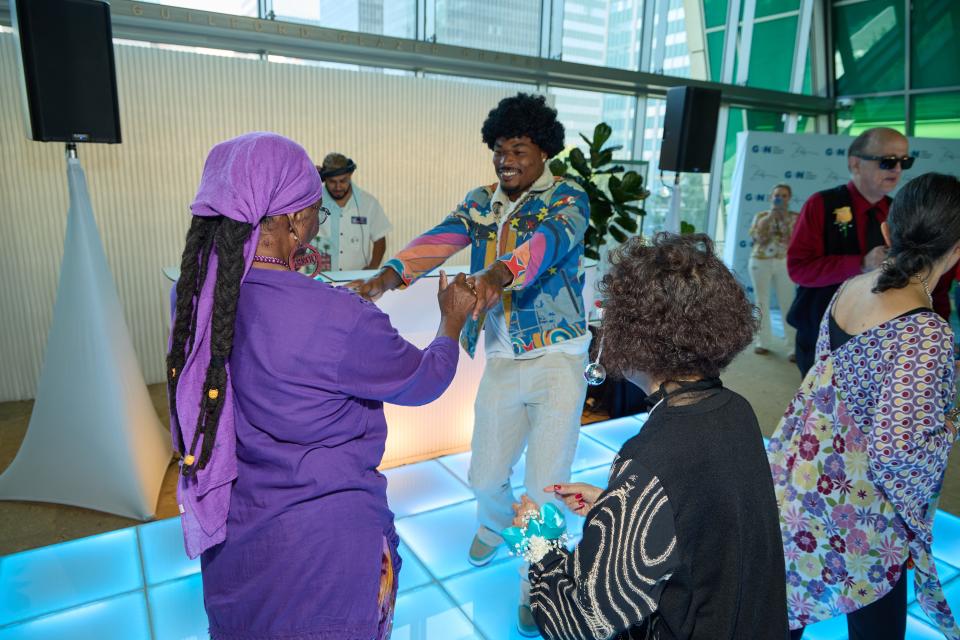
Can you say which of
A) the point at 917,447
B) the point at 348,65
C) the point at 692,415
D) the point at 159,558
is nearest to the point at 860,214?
the point at 917,447

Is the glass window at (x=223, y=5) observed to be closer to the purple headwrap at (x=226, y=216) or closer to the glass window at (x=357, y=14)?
the glass window at (x=357, y=14)

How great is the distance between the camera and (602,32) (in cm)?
735

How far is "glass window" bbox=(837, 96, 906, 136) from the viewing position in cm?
893

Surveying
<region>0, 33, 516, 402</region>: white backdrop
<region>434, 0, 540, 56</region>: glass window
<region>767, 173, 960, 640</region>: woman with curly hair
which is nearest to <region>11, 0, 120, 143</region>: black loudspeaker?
<region>0, 33, 516, 402</region>: white backdrop

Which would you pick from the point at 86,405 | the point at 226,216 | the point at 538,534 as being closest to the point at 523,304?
the point at 538,534

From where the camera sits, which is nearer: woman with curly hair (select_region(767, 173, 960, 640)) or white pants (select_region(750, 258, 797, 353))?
woman with curly hair (select_region(767, 173, 960, 640))

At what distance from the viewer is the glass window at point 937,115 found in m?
8.41

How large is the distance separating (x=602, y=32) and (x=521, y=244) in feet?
20.2

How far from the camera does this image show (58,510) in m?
3.22

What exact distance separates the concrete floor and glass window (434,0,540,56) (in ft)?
13.0

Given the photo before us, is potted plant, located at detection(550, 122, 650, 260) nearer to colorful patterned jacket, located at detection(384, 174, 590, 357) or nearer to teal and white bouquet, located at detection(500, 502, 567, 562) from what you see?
colorful patterned jacket, located at detection(384, 174, 590, 357)

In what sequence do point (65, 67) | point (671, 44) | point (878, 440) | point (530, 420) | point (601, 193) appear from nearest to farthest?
point (878, 440) < point (530, 420) < point (65, 67) < point (601, 193) < point (671, 44)

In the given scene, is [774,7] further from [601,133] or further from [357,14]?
[601,133]

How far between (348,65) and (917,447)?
545 centimetres
